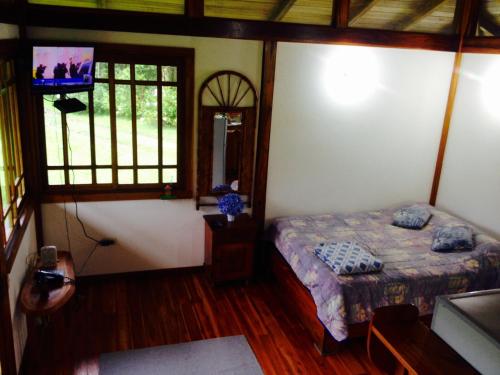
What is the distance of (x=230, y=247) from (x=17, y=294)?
1.78m

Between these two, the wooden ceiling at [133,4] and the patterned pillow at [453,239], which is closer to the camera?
the wooden ceiling at [133,4]

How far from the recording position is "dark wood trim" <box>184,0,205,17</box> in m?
3.73

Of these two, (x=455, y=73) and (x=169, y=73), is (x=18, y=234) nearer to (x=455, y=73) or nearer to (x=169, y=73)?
(x=169, y=73)

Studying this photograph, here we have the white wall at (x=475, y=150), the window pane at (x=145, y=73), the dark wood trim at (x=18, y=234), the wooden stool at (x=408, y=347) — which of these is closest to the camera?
the wooden stool at (x=408, y=347)

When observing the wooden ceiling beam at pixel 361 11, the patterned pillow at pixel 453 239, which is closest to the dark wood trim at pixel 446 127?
the patterned pillow at pixel 453 239

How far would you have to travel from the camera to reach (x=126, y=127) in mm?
3920

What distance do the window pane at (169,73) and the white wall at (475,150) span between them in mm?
2945

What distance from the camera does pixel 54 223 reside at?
154 inches

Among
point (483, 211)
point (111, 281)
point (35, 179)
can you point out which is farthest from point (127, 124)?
point (483, 211)

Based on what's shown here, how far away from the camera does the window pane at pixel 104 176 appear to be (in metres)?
3.96

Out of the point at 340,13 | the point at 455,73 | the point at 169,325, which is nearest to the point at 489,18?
the point at 455,73

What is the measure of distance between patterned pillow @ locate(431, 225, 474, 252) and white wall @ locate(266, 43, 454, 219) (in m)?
0.98

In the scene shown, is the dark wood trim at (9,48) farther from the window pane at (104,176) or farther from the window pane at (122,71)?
the window pane at (104,176)

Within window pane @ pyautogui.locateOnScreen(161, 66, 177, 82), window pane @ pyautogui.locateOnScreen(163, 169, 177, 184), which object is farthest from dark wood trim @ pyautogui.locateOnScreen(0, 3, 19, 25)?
window pane @ pyautogui.locateOnScreen(163, 169, 177, 184)
